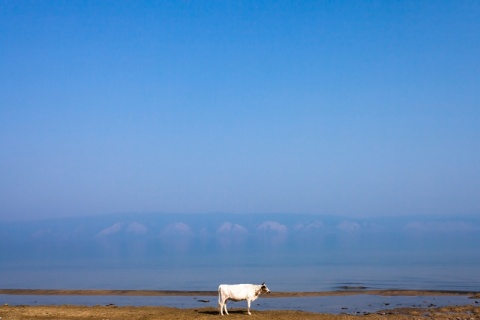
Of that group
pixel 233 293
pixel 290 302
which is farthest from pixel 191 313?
pixel 290 302

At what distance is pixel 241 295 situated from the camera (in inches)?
1013

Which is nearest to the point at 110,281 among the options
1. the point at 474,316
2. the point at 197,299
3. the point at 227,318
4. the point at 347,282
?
the point at 197,299

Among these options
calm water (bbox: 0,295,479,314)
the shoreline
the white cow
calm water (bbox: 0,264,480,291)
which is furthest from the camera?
calm water (bbox: 0,264,480,291)

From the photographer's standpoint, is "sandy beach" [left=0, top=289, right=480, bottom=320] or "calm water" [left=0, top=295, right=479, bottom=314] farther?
"calm water" [left=0, top=295, right=479, bottom=314]

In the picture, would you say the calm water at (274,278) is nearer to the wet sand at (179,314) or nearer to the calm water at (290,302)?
the calm water at (290,302)

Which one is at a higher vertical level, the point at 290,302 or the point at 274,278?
the point at 274,278

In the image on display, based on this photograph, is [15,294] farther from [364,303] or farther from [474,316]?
[474,316]

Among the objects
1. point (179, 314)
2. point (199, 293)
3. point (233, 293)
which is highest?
point (233, 293)

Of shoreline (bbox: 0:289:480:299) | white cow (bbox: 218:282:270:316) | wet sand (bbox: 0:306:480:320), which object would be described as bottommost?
wet sand (bbox: 0:306:480:320)

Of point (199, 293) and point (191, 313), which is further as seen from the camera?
point (199, 293)

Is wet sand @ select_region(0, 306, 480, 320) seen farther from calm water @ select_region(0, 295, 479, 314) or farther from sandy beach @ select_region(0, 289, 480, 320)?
calm water @ select_region(0, 295, 479, 314)

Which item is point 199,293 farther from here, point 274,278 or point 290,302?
point 274,278

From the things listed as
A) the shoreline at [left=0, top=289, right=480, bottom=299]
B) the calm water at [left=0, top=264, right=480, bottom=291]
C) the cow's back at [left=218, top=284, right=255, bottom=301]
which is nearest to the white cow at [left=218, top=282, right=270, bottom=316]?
the cow's back at [left=218, top=284, right=255, bottom=301]

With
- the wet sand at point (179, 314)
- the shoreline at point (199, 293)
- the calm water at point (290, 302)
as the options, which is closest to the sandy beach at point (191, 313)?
the wet sand at point (179, 314)
